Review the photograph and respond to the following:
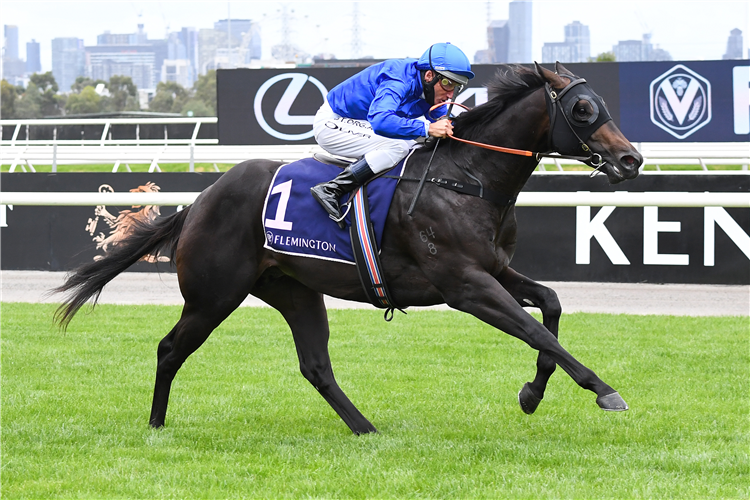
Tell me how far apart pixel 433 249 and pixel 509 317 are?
521mm

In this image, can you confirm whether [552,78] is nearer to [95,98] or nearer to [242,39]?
[242,39]

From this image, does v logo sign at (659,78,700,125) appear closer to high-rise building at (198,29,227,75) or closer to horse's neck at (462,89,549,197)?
horse's neck at (462,89,549,197)

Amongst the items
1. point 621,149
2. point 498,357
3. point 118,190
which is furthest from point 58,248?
point 621,149

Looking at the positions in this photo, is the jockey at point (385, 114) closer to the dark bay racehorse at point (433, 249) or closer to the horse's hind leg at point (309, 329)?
the dark bay racehorse at point (433, 249)

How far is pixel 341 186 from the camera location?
4.41 meters

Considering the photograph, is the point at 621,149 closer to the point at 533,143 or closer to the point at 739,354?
the point at 533,143

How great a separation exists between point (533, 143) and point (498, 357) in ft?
8.03

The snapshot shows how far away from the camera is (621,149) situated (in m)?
3.99

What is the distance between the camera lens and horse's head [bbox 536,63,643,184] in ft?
13.0

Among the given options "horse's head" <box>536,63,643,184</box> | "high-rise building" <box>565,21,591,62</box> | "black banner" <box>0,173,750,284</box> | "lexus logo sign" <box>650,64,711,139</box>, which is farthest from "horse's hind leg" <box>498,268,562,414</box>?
"high-rise building" <box>565,21,591,62</box>

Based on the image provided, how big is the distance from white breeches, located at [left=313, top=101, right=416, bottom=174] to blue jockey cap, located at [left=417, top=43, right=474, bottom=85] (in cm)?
41

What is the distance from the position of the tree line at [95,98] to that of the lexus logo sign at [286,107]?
1467 inches

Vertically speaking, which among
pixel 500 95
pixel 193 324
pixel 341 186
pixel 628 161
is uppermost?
pixel 500 95

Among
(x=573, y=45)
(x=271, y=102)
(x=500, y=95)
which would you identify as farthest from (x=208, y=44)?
(x=500, y=95)
